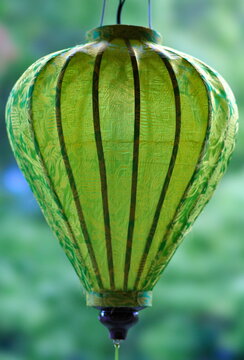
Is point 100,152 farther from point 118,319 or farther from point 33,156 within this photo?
point 118,319

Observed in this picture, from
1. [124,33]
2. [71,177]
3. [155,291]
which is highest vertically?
[124,33]

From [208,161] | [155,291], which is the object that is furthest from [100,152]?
[155,291]

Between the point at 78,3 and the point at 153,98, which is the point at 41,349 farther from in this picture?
the point at 153,98

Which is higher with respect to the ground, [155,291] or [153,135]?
[153,135]

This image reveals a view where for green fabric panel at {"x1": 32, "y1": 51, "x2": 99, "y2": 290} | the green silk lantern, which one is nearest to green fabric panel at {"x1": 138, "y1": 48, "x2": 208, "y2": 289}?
the green silk lantern

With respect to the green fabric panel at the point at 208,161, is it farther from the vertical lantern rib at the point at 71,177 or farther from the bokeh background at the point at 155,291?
the bokeh background at the point at 155,291

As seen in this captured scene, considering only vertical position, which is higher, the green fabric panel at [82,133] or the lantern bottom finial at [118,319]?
the green fabric panel at [82,133]

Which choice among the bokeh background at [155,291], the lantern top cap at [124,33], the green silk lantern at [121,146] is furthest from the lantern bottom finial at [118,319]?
the bokeh background at [155,291]

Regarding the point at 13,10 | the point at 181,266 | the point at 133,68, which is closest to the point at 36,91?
the point at 133,68
